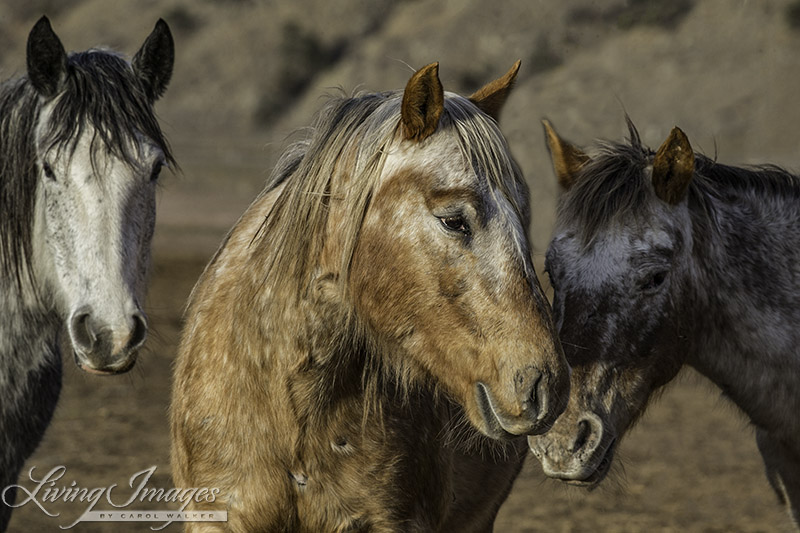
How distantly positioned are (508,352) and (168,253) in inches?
576

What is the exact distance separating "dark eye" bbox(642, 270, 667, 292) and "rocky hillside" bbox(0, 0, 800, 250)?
323 centimetres

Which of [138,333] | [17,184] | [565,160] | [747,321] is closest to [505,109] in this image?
[565,160]

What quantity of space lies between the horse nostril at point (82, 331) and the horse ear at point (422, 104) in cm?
139

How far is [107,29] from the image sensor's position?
133 feet

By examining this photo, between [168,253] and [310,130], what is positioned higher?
[310,130]

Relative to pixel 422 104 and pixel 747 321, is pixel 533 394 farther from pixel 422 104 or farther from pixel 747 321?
pixel 747 321

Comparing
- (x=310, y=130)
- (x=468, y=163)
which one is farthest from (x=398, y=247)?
(x=310, y=130)

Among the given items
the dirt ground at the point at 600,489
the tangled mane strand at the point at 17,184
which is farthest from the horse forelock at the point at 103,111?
the dirt ground at the point at 600,489

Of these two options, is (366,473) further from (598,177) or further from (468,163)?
(598,177)

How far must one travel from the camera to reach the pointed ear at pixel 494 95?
3.29 metres

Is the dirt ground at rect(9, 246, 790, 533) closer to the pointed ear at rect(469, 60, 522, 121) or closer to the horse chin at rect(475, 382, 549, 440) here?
the pointed ear at rect(469, 60, 522, 121)

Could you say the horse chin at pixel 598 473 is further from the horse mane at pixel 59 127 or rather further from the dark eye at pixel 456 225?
the horse mane at pixel 59 127

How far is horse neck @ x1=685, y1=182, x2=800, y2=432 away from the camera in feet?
13.1

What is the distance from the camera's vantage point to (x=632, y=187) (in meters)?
3.84
